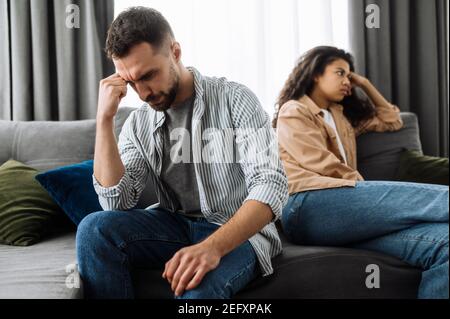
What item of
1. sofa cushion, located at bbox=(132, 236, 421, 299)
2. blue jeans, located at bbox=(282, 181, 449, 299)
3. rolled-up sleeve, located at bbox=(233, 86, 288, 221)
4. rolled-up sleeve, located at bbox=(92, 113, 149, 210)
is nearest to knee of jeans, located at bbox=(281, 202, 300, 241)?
blue jeans, located at bbox=(282, 181, 449, 299)

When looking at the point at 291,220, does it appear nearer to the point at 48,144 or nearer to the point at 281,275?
the point at 281,275

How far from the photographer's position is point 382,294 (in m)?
1.03

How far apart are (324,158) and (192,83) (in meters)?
0.43

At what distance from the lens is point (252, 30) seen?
5.73ft

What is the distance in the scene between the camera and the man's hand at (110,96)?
99 cm

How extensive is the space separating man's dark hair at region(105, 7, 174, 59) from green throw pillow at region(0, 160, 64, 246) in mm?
578

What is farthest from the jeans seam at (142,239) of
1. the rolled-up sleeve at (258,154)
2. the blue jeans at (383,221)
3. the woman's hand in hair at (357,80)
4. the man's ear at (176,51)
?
the woman's hand in hair at (357,80)

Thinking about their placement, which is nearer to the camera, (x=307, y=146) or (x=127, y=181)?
(x=127, y=181)

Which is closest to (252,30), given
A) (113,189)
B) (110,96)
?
(110,96)

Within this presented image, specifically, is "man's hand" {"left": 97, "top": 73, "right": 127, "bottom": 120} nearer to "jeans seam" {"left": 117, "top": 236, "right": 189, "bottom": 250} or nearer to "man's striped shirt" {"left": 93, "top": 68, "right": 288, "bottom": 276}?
"man's striped shirt" {"left": 93, "top": 68, "right": 288, "bottom": 276}

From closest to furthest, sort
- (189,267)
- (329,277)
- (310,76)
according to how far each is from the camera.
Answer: (189,267) < (329,277) < (310,76)

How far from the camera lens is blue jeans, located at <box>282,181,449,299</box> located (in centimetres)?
98

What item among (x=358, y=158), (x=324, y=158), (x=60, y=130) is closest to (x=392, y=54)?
(x=358, y=158)

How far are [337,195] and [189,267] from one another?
1.58 ft
